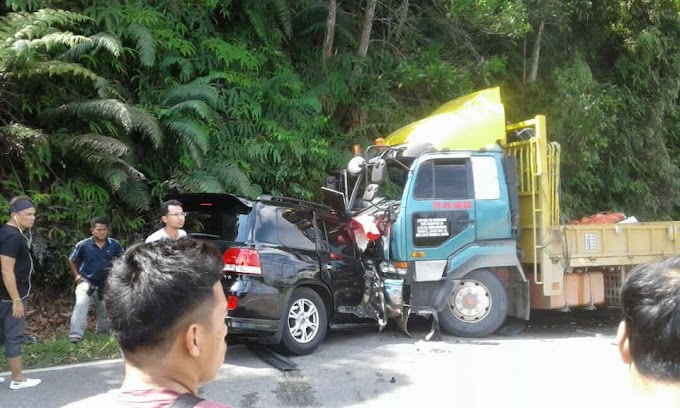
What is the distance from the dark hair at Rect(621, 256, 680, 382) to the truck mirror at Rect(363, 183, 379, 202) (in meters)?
6.60

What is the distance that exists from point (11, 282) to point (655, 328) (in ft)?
17.3

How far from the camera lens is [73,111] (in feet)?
28.5

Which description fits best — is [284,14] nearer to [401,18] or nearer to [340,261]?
[401,18]

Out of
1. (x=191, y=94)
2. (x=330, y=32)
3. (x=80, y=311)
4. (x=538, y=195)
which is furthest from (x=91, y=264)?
(x=330, y=32)

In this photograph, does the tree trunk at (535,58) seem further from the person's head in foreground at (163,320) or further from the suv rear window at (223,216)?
the person's head in foreground at (163,320)

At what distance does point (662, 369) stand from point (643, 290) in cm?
19

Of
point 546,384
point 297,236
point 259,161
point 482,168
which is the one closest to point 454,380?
point 546,384

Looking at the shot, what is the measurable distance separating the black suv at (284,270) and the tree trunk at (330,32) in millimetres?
5145

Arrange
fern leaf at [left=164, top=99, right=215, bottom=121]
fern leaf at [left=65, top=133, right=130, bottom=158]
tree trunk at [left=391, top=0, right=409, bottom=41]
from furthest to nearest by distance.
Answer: tree trunk at [left=391, top=0, right=409, bottom=41] < fern leaf at [left=164, top=99, right=215, bottom=121] < fern leaf at [left=65, top=133, right=130, bottom=158]

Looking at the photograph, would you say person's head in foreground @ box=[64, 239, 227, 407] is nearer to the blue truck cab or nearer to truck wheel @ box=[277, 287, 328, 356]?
truck wheel @ box=[277, 287, 328, 356]

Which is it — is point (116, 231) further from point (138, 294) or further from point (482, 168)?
point (138, 294)

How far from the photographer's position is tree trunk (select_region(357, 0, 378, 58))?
11.9 metres

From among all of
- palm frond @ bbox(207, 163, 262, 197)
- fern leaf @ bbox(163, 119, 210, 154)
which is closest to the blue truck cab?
palm frond @ bbox(207, 163, 262, 197)

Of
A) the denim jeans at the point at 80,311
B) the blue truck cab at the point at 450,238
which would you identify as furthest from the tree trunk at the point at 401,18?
the denim jeans at the point at 80,311
